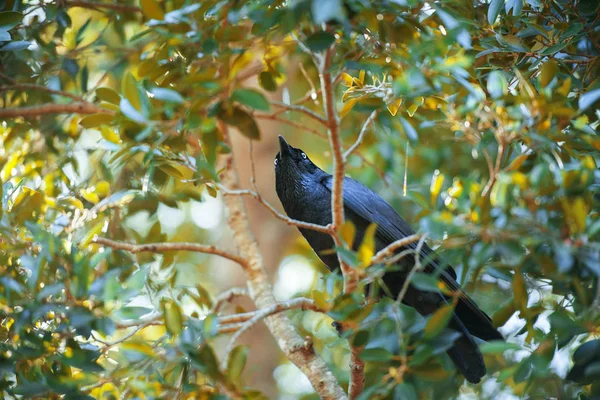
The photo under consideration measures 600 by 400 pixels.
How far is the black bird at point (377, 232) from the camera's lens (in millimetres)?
3223

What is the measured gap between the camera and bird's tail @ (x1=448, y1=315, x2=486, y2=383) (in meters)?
3.21

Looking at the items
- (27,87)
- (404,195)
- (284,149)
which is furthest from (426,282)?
(27,87)

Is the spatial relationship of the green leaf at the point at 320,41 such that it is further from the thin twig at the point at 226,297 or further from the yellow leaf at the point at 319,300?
the thin twig at the point at 226,297

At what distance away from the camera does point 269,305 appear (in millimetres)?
2883

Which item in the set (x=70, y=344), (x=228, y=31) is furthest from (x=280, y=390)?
(x=228, y=31)

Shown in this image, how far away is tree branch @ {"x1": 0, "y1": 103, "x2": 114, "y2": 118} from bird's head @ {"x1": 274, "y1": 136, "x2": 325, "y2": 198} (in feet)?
3.90

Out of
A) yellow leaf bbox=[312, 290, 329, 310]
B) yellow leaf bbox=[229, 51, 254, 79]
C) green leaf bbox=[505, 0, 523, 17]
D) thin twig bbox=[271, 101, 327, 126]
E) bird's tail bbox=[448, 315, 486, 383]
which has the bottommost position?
bird's tail bbox=[448, 315, 486, 383]

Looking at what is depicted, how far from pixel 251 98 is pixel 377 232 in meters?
1.82

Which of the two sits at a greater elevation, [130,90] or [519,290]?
[130,90]

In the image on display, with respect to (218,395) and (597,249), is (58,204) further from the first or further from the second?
(597,249)

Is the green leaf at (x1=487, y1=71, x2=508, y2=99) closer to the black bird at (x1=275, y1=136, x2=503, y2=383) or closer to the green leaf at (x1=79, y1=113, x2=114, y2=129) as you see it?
the black bird at (x1=275, y1=136, x2=503, y2=383)

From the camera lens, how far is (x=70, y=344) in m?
2.22

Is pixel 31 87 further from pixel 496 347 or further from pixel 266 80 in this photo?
pixel 496 347

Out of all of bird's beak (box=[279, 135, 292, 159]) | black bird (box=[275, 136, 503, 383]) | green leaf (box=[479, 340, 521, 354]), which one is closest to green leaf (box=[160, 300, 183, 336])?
green leaf (box=[479, 340, 521, 354])
